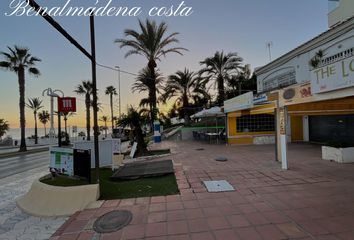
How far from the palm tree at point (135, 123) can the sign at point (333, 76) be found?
334 inches

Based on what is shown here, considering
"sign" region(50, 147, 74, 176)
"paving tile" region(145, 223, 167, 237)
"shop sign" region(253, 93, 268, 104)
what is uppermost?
"shop sign" region(253, 93, 268, 104)

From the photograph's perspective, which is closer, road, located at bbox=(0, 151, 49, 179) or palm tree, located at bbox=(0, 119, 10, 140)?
road, located at bbox=(0, 151, 49, 179)

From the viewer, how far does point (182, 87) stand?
28875mm

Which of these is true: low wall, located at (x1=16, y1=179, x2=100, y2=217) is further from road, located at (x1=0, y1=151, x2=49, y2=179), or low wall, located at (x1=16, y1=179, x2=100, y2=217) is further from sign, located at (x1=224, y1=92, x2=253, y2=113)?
sign, located at (x1=224, y1=92, x2=253, y2=113)

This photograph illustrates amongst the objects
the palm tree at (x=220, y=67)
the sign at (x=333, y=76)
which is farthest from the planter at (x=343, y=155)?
the palm tree at (x=220, y=67)

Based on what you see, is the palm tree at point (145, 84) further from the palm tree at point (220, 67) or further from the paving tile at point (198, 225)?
the paving tile at point (198, 225)

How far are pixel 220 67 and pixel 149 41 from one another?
799cm

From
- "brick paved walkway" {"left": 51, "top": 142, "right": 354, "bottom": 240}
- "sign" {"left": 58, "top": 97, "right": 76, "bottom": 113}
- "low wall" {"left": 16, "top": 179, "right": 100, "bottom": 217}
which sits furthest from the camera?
"sign" {"left": 58, "top": 97, "right": 76, "bottom": 113}

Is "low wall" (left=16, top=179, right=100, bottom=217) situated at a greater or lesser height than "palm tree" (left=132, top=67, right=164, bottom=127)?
lesser

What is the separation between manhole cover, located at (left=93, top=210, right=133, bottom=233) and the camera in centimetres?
425

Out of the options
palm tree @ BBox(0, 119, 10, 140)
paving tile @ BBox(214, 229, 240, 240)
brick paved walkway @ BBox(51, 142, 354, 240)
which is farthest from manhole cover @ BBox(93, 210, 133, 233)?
palm tree @ BBox(0, 119, 10, 140)

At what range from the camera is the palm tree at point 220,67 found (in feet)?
80.2

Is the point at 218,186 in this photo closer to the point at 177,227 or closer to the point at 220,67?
the point at 177,227

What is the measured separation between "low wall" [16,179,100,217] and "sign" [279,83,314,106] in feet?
20.8
